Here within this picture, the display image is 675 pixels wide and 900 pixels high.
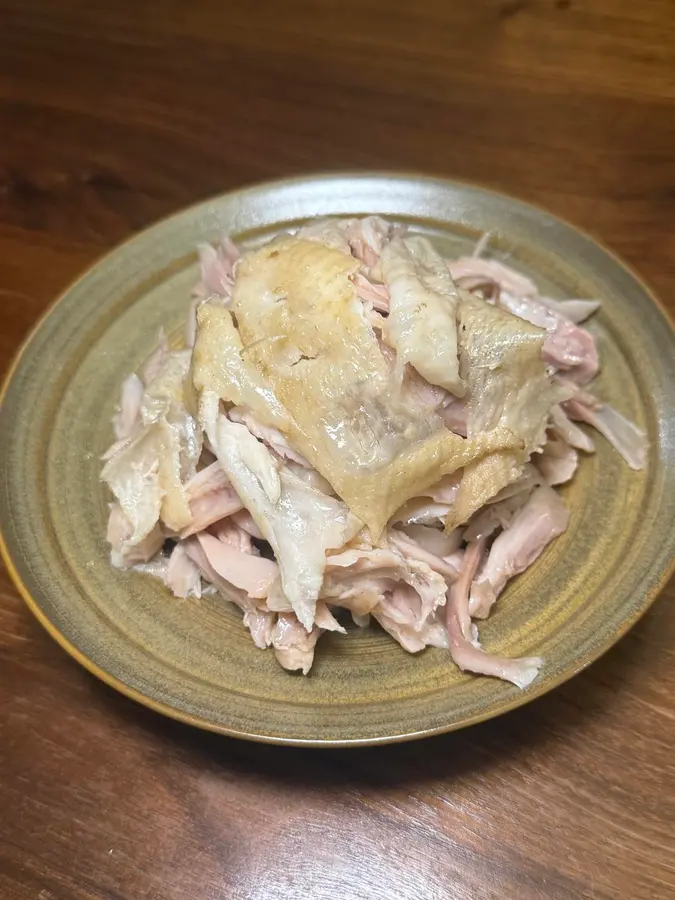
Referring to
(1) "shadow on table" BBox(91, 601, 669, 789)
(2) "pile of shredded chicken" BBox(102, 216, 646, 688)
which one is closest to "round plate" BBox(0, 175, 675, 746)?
(2) "pile of shredded chicken" BBox(102, 216, 646, 688)

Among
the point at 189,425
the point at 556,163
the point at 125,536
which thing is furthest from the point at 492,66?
the point at 125,536

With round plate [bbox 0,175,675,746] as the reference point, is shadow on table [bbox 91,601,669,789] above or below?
below

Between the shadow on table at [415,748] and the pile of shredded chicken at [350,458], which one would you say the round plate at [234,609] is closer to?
the pile of shredded chicken at [350,458]

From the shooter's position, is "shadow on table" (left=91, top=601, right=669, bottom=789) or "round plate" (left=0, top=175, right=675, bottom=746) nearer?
"round plate" (left=0, top=175, right=675, bottom=746)

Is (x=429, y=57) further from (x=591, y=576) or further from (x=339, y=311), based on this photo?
(x=591, y=576)

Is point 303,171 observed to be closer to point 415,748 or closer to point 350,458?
point 350,458

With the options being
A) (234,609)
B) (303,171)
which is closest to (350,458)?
(234,609)

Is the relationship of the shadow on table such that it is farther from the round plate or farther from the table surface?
the round plate
